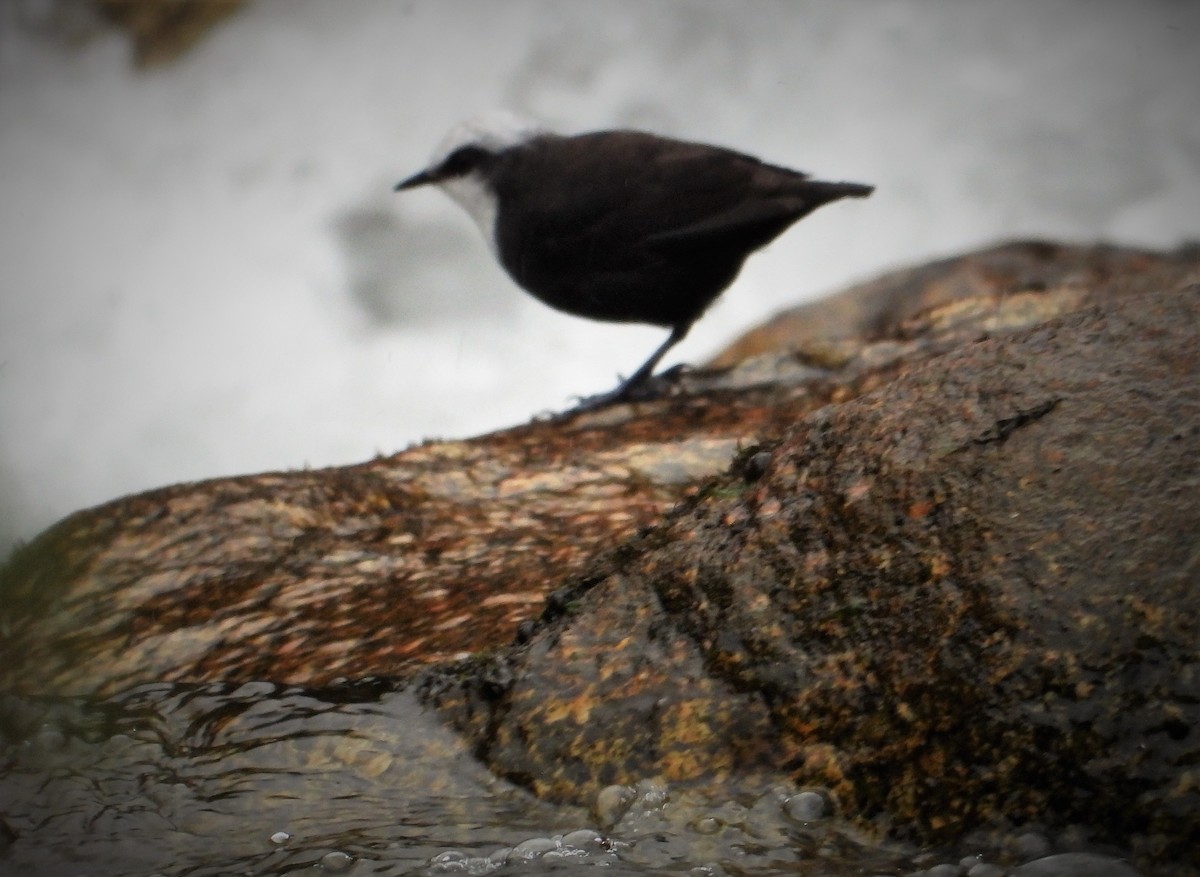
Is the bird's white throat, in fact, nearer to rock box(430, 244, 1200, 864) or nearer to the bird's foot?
the bird's foot

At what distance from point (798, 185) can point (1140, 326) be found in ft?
8.68

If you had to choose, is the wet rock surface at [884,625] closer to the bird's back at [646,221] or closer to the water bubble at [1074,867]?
the water bubble at [1074,867]

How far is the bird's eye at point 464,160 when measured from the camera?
17.7ft

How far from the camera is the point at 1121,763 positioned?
1.66 metres

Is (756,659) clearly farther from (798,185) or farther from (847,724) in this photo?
(798,185)

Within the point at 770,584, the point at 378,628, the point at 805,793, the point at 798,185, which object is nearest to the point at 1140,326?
the point at 770,584

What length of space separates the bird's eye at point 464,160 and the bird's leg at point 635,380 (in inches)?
47.2

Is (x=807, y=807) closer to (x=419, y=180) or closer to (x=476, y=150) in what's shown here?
(x=476, y=150)

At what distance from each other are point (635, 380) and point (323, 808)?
114 inches

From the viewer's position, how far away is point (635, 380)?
480cm

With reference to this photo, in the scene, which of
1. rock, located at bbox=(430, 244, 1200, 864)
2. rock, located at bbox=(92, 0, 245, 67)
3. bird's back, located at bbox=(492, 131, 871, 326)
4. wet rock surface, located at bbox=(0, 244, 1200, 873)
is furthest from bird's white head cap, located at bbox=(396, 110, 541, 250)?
rock, located at bbox=(430, 244, 1200, 864)

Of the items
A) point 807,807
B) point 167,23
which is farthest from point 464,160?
point 807,807

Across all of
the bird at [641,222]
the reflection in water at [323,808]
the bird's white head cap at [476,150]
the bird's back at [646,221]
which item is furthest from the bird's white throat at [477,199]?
the reflection in water at [323,808]

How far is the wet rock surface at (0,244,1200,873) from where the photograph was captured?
1.71m
